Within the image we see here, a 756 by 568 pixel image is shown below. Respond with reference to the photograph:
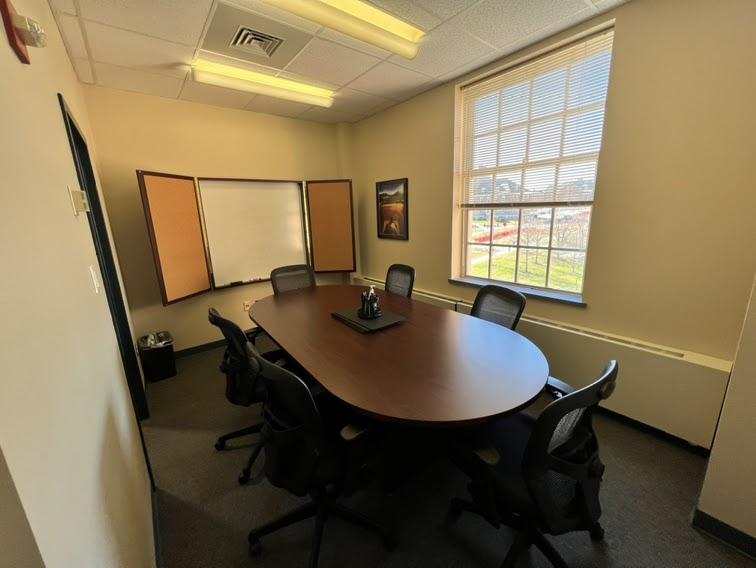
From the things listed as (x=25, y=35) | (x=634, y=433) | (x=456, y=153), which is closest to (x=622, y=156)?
(x=456, y=153)

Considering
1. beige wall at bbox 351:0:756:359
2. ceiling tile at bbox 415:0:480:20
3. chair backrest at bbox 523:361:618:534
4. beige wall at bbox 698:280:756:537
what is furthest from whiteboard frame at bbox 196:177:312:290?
beige wall at bbox 698:280:756:537

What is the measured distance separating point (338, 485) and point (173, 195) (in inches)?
123

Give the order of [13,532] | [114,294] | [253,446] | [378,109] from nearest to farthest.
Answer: [13,532], [253,446], [114,294], [378,109]

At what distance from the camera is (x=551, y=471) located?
1.10 meters

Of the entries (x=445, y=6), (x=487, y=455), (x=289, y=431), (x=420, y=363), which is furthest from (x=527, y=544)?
(x=445, y=6)

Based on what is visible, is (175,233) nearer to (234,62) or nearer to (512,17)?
(234,62)

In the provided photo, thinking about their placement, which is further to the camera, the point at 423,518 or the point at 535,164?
the point at 535,164

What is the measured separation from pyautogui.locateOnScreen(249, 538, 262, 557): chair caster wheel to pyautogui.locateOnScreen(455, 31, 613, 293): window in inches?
105

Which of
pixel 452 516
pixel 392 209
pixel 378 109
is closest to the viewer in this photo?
pixel 452 516

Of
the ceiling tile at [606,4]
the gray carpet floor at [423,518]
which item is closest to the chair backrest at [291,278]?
the gray carpet floor at [423,518]

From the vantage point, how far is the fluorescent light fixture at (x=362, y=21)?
1.89m

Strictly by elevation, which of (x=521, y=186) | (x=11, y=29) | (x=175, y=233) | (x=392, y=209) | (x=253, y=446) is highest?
(x=11, y=29)

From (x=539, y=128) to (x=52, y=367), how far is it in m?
3.09

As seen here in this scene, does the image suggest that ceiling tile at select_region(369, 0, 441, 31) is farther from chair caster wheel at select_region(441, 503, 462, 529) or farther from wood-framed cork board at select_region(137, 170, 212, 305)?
chair caster wheel at select_region(441, 503, 462, 529)
